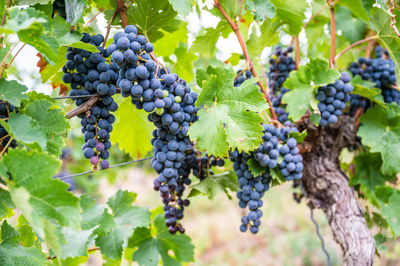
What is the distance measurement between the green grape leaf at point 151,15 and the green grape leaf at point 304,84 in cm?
50

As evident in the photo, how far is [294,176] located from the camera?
4.01 ft

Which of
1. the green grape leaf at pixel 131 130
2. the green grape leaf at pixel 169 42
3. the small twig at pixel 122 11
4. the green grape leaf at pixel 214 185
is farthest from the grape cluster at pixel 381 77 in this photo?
the small twig at pixel 122 11

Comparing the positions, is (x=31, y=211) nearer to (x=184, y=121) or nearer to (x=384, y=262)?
(x=184, y=121)

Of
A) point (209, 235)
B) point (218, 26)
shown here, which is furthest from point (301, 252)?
point (218, 26)

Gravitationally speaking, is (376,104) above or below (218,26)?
below

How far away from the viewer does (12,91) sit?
31.5 inches

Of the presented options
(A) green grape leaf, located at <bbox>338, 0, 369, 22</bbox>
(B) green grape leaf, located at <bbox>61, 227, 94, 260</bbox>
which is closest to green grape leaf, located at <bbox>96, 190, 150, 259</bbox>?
(B) green grape leaf, located at <bbox>61, 227, 94, 260</bbox>

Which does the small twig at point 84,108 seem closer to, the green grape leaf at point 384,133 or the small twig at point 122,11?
the small twig at point 122,11

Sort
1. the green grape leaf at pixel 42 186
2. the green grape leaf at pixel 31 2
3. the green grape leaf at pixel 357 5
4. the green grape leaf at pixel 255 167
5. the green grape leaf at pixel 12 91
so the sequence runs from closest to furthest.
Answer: the green grape leaf at pixel 42 186 → the green grape leaf at pixel 12 91 → the green grape leaf at pixel 31 2 → the green grape leaf at pixel 255 167 → the green grape leaf at pixel 357 5

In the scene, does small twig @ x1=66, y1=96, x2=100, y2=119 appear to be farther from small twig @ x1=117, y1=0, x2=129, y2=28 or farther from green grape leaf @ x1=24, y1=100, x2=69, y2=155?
small twig @ x1=117, y1=0, x2=129, y2=28

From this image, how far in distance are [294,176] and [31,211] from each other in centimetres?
88

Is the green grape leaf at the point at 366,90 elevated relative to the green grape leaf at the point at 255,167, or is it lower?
elevated

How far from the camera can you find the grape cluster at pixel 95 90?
→ 38.1 inches

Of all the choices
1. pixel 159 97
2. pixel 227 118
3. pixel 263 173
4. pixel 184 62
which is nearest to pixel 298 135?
pixel 263 173
